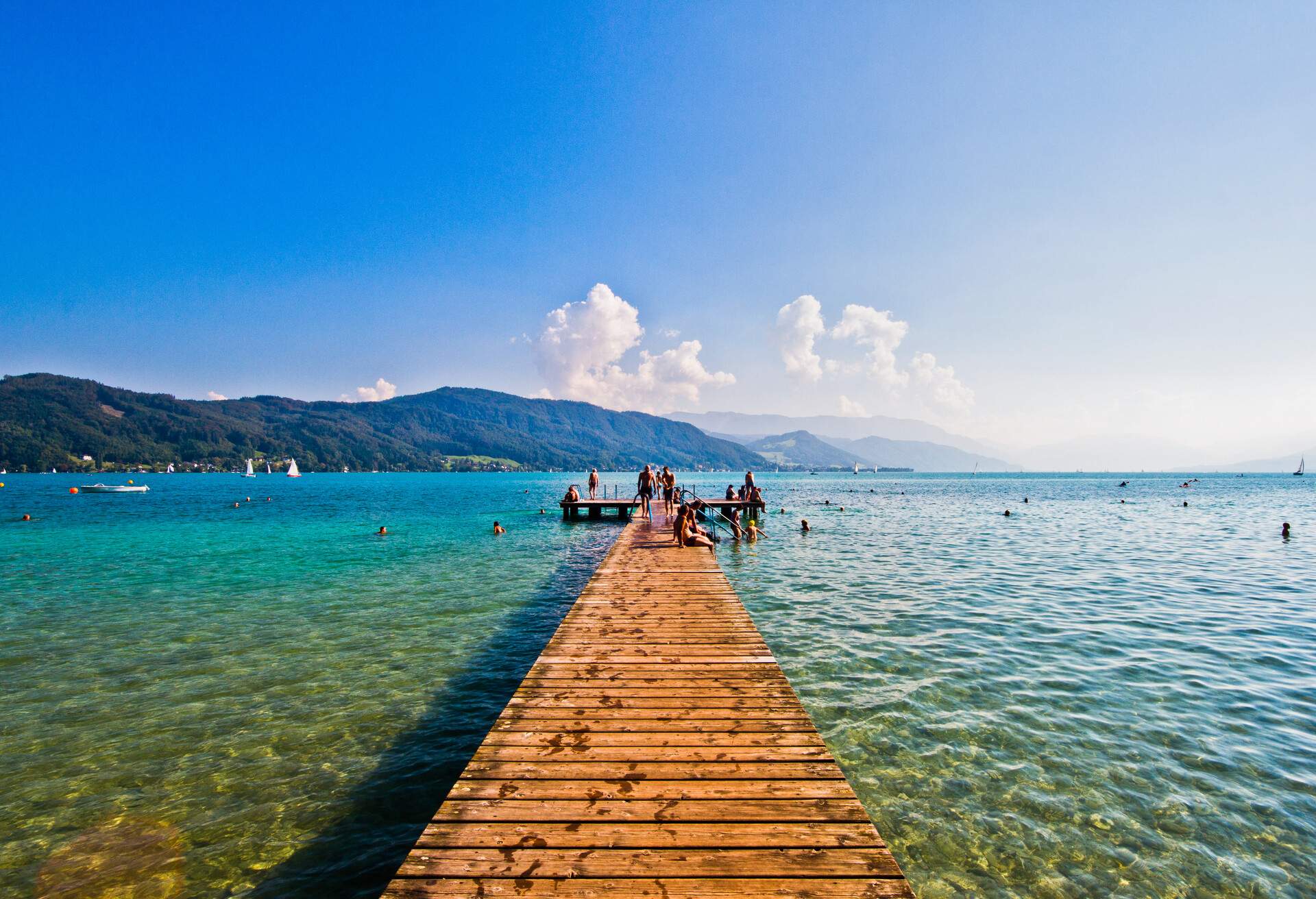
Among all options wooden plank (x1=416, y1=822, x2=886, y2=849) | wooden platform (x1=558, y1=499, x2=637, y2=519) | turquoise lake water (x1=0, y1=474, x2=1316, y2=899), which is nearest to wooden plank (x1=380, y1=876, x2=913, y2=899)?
wooden plank (x1=416, y1=822, x2=886, y2=849)

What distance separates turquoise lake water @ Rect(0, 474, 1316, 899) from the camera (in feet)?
18.3

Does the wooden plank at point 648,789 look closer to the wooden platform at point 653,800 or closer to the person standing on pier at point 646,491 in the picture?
the wooden platform at point 653,800

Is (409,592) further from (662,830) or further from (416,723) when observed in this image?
(662,830)

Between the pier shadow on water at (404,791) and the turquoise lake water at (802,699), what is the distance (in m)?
0.04

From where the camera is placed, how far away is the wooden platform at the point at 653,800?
3.56 meters

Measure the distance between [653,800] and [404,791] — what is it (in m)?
4.00

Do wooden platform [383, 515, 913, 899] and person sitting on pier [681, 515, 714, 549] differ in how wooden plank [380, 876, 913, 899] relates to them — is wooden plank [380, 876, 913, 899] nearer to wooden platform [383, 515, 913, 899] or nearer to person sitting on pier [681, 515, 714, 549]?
wooden platform [383, 515, 913, 899]

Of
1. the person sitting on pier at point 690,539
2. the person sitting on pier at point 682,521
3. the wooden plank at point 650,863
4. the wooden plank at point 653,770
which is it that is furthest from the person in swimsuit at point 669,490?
the wooden plank at point 650,863

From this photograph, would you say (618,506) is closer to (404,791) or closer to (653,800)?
(404,791)

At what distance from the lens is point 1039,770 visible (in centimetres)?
691

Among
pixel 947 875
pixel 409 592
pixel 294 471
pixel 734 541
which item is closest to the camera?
pixel 947 875

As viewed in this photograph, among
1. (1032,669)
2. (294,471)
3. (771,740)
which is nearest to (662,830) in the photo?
(771,740)

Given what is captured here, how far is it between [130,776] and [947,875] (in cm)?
972

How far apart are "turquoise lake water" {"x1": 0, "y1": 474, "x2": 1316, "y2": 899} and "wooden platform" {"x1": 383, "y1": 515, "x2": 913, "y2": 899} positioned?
1.66 m
